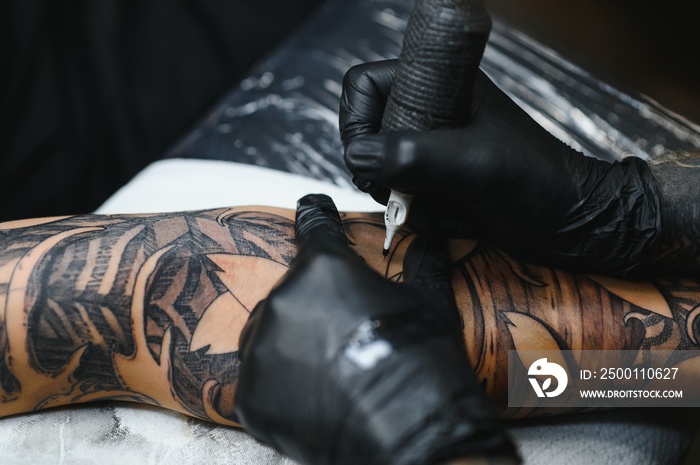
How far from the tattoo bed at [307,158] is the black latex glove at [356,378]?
1.10ft

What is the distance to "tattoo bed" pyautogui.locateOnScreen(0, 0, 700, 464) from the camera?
1.12m

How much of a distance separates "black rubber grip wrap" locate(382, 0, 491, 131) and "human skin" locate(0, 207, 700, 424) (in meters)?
0.28

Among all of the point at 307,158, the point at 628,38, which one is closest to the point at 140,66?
the point at 307,158

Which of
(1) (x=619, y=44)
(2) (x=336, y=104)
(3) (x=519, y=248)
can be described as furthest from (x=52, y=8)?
(1) (x=619, y=44)

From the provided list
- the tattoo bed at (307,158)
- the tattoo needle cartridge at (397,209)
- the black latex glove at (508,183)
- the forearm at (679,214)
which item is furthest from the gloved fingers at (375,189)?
the forearm at (679,214)

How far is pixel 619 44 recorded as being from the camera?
2.04m

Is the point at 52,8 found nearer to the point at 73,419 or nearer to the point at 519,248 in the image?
the point at 73,419

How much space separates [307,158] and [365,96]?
25.2 inches

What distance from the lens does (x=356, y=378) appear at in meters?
0.79

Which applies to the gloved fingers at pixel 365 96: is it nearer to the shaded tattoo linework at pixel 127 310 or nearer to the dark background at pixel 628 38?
the shaded tattoo linework at pixel 127 310

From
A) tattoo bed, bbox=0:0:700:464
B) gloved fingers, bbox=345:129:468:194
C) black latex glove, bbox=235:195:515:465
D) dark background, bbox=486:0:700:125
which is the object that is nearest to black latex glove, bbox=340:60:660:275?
gloved fingers, bbox=345:129:468:194

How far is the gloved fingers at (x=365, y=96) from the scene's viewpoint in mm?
1139

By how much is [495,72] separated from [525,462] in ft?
3.83

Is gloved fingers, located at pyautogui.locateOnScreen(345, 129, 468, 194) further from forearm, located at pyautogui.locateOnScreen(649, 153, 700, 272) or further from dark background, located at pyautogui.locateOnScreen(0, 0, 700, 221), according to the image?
dark background, located at pyautogui.locateOnScreen(0, 0, 700, 221)
